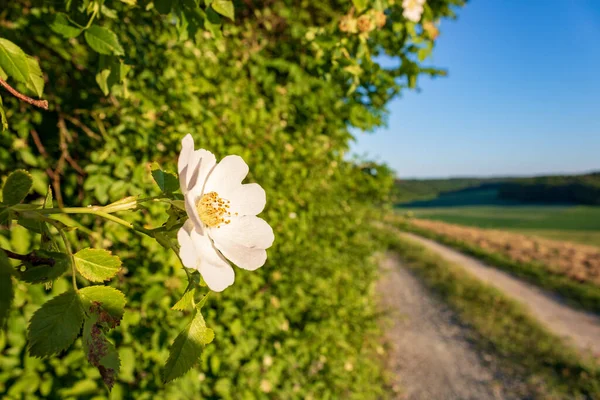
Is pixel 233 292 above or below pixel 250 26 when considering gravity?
below

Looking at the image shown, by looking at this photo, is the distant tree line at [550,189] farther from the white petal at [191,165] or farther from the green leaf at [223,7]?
the white petal at [191,165]

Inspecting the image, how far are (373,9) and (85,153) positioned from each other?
5.38 ft

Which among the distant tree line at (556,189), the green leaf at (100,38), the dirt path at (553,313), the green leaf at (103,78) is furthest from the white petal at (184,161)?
the distant tree line at (556,189)

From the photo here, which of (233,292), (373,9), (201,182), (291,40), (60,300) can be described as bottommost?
(233,292)

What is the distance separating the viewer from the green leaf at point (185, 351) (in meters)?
0.55

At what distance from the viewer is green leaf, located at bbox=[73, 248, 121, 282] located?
57 cm

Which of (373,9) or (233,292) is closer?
(373,9)

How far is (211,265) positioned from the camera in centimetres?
53

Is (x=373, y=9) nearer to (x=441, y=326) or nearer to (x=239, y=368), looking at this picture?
(x=239, y=368)

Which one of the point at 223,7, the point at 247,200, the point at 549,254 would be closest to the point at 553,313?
the point at 549,254

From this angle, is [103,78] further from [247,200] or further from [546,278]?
[546,278]

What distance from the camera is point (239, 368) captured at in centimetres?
227

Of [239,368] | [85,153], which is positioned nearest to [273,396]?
[239,368]

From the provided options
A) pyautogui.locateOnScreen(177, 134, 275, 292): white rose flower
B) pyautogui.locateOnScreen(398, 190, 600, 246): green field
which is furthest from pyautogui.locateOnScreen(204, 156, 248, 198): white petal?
pyautogui.locateOnScreen(398, 190, 600, 246): green field
